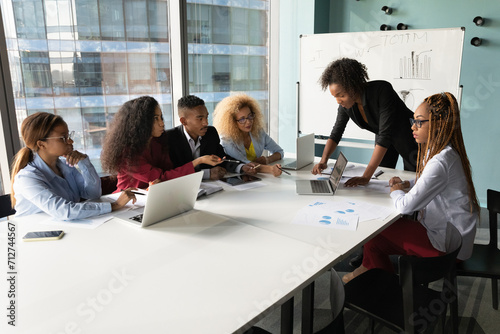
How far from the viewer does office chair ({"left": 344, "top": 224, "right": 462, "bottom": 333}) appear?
4.37ft

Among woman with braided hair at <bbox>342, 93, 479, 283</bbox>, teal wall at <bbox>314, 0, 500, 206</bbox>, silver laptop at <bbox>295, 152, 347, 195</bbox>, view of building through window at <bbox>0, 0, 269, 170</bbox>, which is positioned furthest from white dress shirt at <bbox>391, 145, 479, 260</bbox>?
view of building through window at <bbox>0, 0, 269, 170</bbox>

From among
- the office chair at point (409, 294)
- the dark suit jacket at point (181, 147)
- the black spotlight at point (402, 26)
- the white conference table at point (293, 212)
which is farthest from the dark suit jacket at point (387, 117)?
the black spotlight at point (402, 26)

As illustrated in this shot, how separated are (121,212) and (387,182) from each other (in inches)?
60.9

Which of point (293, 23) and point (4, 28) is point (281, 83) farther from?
point (4, 28)

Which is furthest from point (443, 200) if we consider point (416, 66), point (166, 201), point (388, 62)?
point (388, 62)

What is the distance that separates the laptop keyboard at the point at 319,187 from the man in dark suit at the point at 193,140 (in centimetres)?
42

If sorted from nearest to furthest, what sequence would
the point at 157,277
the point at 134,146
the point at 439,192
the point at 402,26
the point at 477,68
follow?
the point at 157,277 → the point at 439,192 → the point at 134,146 → the point at 477,68 → the point at 402,26

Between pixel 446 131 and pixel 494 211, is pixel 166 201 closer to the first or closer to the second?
pixel 446 131

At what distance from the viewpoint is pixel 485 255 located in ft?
6.36

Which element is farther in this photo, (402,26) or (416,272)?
(402,26)

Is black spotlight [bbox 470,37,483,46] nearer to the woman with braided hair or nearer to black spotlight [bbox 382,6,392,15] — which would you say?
black spotlight [bbox 382,6,392,15]

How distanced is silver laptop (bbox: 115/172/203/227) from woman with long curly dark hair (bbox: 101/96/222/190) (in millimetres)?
411

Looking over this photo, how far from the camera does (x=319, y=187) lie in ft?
7.51

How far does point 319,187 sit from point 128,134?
44.6 inches
